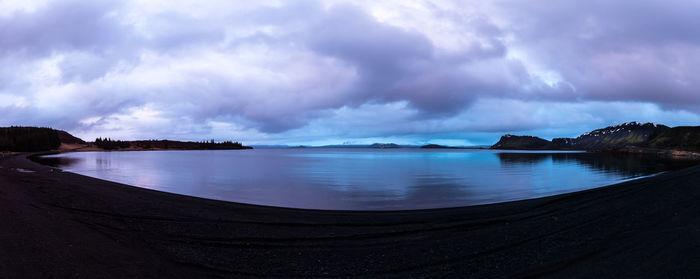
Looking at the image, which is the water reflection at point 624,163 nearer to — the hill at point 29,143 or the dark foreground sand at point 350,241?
the dark foreground sand at point 350,241

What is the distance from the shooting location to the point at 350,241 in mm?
10875

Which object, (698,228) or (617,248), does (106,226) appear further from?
(698,228)

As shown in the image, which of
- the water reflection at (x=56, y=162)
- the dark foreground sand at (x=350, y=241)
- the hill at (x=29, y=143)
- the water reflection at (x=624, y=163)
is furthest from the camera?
the hill at (x=29, y=143)

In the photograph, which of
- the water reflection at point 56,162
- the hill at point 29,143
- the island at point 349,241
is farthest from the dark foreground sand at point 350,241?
the hill at point 29,143

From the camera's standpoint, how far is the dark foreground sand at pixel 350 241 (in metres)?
7.80

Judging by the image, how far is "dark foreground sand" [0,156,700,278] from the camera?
7.80 meters

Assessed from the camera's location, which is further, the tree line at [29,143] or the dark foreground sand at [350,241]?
the tree line at [29,143]

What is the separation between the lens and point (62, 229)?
10914mm

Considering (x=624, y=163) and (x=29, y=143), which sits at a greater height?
(x=29, y=143)

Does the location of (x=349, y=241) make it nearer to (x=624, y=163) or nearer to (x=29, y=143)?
(x=624, y=163)

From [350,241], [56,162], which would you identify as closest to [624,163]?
[350,241]

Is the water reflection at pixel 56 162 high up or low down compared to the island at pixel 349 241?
up

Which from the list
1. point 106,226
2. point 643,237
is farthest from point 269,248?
point 643,237

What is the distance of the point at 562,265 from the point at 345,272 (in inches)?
213
